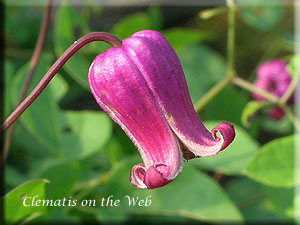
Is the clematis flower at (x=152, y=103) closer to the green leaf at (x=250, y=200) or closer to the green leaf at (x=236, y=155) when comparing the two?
the green leaf at (x=236, y=155)

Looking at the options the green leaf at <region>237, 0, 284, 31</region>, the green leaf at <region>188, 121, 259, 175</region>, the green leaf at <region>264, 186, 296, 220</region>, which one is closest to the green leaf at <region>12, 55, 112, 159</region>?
the green leaf at <region>188, 121, 259, 175</region>

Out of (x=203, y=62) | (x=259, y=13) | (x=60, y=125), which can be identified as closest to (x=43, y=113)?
(x=60, y=125)

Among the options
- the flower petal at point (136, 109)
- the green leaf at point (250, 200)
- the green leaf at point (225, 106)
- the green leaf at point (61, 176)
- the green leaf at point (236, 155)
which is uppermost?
the flower petal at point (136, 109)

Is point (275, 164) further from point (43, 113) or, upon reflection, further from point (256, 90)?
point (43, 113)

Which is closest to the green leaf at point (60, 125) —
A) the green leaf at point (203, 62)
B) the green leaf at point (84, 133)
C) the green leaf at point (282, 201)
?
the green leaf at point (84, 133)

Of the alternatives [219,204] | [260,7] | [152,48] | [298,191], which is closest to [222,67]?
[260,7]

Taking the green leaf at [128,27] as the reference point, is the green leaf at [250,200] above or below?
below

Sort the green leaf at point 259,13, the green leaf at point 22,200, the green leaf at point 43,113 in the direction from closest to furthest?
the green leaf at point 22,200 < the green leaf at point 43,113 < the green leaf at point 259,13

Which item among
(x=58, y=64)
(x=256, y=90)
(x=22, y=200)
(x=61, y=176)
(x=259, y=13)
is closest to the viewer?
(x=58, y=64)
